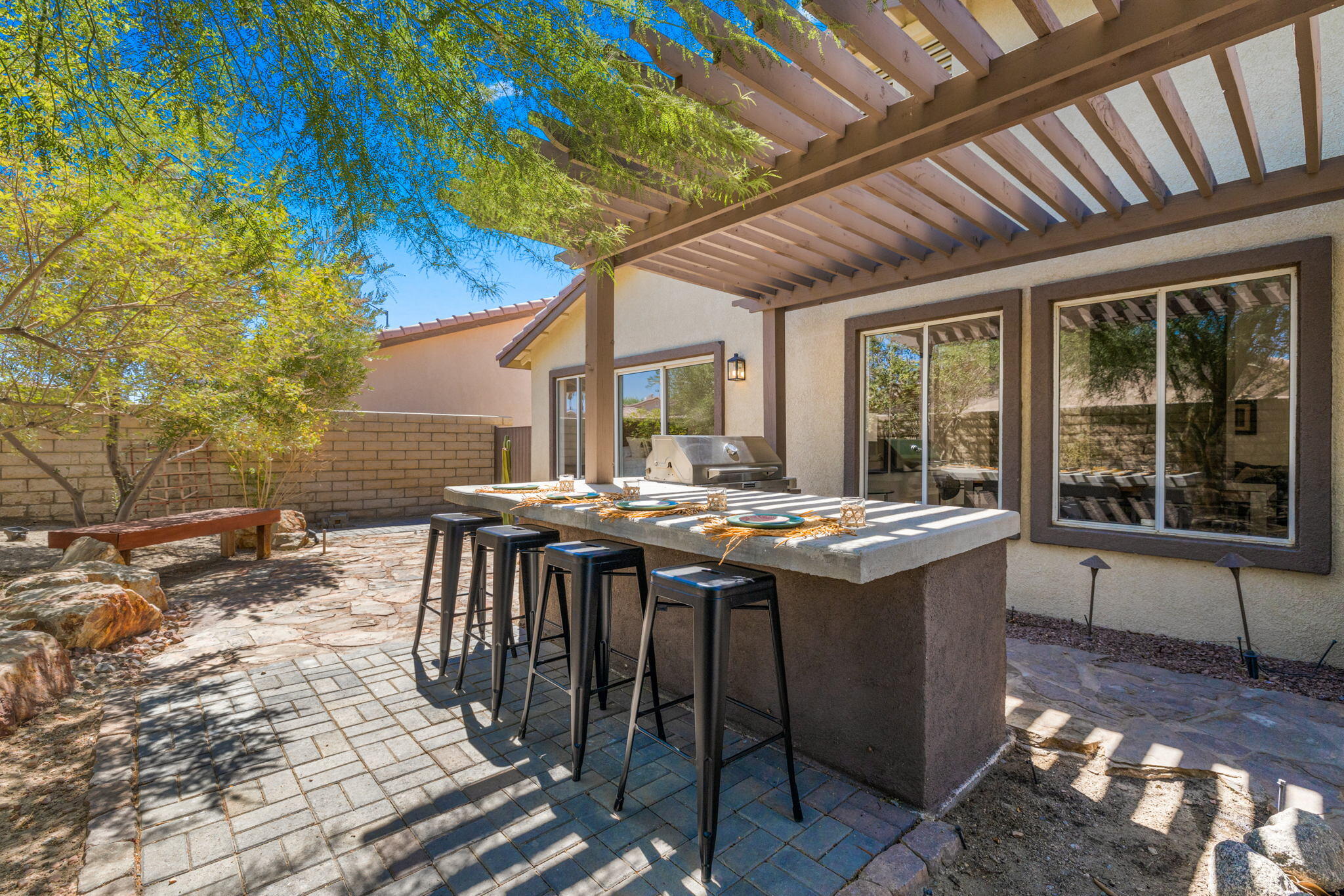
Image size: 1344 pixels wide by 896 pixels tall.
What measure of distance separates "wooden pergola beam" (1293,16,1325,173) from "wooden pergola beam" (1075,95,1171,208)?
62 centimetres

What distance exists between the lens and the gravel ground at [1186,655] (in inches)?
134

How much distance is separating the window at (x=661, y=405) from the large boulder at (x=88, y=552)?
5.27 metres

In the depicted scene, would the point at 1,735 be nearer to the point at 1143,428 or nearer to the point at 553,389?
the point at 1143,428

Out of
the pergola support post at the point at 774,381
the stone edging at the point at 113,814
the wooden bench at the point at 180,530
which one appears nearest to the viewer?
the stone edging at the point at 113,814

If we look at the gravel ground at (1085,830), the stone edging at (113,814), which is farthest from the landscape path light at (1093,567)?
the stone edging at (113,814)

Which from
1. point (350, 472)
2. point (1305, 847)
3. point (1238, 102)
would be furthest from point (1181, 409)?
point (350, 472)

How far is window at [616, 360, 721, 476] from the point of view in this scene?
7.36m

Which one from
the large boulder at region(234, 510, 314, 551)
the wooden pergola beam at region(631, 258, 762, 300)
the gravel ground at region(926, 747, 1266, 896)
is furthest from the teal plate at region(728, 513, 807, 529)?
the large boulder at region(234, 510, 314, 551)

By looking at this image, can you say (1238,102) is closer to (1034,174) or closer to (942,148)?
(1034,174)

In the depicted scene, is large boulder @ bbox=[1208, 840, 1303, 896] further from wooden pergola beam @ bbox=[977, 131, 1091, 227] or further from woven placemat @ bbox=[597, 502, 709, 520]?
wooden pergola beam @ bbox=[977, 131, 1091, 227]

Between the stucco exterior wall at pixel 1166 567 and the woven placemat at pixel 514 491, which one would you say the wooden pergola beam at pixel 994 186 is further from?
the woven placemat at pixel 514 491

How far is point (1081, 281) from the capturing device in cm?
445

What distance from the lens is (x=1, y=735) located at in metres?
2.66

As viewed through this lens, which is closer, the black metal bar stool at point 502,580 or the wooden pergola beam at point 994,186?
the black metal bar stool at point 502,580
